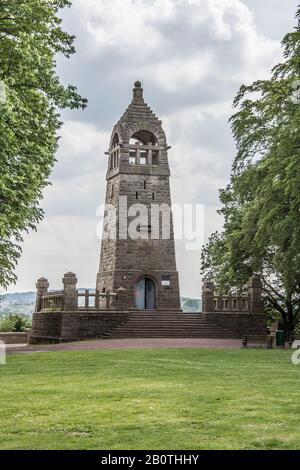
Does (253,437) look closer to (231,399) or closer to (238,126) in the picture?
(231,399)

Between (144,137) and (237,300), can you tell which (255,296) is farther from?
(144,137)

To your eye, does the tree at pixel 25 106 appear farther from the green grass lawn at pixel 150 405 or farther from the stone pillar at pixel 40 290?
the stone pillar at pixel 40 290

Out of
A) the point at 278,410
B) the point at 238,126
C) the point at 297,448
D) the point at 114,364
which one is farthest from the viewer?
the point at 238,126

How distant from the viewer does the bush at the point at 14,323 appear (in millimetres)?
49156

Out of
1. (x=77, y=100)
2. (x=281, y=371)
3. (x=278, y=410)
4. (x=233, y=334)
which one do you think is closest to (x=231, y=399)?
(x=278, y=410)

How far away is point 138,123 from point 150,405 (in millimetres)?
36295

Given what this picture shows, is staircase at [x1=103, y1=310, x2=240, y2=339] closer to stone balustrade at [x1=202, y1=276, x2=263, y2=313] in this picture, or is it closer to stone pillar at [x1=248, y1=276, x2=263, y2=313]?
stone balustrade at [x1=202, y1=276, x2=263, y2=313]

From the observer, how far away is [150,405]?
12508 mm

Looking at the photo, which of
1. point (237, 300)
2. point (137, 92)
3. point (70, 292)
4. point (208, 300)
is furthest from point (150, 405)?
point (137, 92)

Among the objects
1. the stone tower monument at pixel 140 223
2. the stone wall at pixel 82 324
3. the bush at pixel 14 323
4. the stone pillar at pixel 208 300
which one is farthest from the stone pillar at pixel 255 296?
the bush at pixel 14 323

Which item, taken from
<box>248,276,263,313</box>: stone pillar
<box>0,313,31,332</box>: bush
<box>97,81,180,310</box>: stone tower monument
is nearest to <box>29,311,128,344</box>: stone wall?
<box>97,81,180,310</box>: stone tower monument

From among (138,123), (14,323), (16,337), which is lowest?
(16,337)

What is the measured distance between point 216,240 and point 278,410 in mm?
37124

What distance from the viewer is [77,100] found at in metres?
26.1
